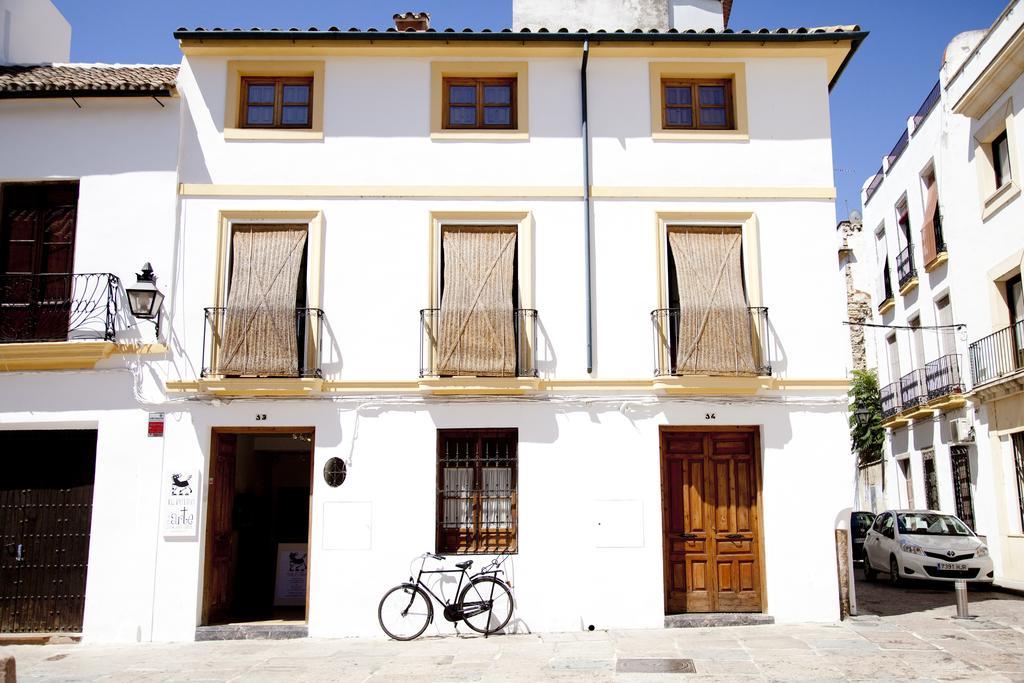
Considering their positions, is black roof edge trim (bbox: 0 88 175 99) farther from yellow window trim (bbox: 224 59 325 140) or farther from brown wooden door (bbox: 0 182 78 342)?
brown wooden door (bbox: 0 182 78 342)

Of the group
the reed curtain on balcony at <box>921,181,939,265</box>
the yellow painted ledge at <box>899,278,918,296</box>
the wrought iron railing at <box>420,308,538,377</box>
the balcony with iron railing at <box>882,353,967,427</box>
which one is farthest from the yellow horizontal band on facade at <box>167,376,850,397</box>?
the yellow painted ledge at <box>899,278,918,296</box>

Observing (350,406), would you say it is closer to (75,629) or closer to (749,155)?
(75,629)

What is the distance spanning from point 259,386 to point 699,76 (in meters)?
7.24

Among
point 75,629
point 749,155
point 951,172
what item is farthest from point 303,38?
point 951,172

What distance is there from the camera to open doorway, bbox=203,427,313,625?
1179 cm

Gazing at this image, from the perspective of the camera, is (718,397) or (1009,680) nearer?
(1009,680)

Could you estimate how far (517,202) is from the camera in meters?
12.1

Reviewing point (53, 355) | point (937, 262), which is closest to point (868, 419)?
point (937, 262)

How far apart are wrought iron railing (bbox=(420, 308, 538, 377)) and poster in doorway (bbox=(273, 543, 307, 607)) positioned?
3.73 metres

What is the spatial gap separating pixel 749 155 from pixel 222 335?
7361 millimetres

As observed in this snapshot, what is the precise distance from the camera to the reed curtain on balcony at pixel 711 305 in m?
11.5

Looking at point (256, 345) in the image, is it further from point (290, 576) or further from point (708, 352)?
point (708, 352)

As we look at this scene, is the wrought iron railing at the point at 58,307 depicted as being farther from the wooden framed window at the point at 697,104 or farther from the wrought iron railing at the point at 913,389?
the wrought iron railing at the point at 913,389

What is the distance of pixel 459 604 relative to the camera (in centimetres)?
1097
